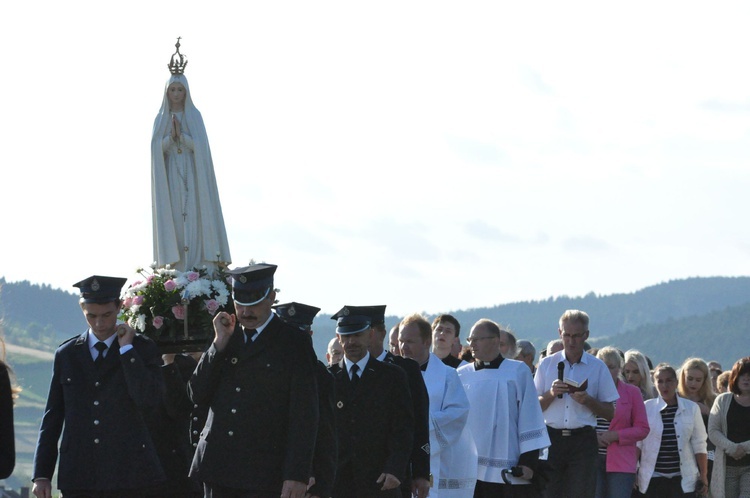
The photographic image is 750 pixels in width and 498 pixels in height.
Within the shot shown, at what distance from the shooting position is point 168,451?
32.9 feet

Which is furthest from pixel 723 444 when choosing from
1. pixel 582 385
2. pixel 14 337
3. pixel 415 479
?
pixel 14 337

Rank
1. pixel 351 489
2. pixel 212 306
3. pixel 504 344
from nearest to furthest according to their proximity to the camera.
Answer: pixel 351 489 < pixel 212 306 < pixel 504 344

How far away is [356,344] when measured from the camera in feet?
33.2

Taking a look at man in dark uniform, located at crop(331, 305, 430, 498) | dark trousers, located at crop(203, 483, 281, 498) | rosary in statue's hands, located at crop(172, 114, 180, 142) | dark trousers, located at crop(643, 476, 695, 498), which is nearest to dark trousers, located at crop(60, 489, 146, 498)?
dark trousers, located at crop(203, 483, 281, 498)

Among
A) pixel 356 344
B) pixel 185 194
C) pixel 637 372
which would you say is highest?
pixel 185 194

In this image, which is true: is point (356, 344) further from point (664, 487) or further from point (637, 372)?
point (664, 487)

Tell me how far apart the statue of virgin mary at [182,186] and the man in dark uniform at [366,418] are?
126 inches

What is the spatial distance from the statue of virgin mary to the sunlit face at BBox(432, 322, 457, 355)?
2026mm

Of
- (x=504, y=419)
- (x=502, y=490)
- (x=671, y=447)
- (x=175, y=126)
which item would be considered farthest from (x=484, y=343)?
(x=671, y=447)

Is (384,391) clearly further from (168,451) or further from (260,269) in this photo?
(260,269)

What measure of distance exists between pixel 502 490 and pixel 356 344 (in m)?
2.84

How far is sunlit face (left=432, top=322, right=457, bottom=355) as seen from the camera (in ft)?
42.9

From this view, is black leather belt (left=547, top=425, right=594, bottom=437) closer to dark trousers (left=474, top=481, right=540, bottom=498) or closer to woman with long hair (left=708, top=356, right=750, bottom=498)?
dark trousers (left=474, top=481, right=540, bottom=498)

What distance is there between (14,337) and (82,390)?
7132 inches
